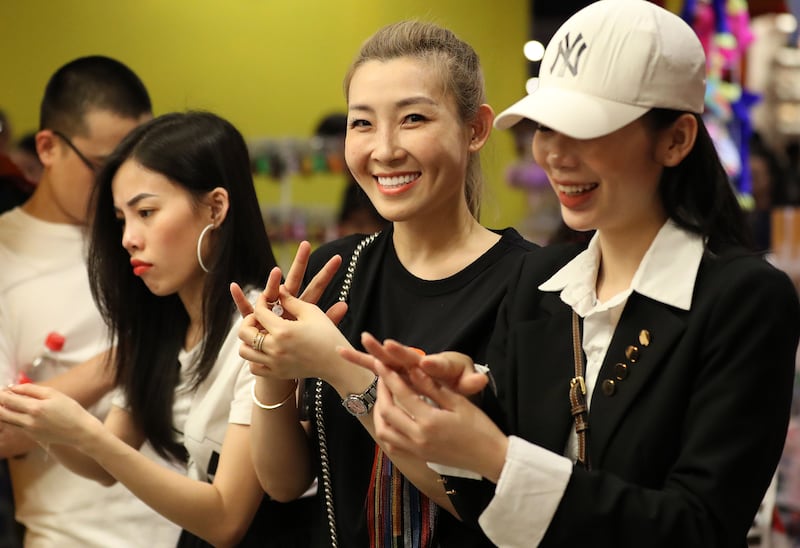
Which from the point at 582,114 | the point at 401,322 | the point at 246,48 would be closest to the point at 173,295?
the point at 401,322

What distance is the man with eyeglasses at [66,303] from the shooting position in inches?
103

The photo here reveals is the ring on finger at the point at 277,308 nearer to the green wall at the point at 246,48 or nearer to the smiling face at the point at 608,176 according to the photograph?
the smiling face at the point at 608,176

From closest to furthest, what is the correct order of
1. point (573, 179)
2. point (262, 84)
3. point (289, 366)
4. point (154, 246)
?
point (573, 179) → point (289, 366) → point (154, 246) → point (262, 84)

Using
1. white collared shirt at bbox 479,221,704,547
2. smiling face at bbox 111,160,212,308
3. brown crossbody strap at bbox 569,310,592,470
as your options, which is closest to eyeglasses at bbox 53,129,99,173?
smiling face at bbox 111,160,212,308

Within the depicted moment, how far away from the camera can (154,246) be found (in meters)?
2.28

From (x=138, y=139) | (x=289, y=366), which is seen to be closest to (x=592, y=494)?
(x=289, y=366)

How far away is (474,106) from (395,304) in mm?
384

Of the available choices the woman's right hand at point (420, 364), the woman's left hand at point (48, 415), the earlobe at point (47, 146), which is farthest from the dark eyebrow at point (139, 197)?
the woman's right hand at point (420, 364)

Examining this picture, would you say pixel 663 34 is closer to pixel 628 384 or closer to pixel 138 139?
pixel 628 384

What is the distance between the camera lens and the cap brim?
4.56 feet

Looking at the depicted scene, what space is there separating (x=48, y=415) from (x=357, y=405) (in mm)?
714

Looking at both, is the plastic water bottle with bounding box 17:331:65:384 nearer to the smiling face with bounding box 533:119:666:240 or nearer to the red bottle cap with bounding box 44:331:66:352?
the red bottle cap with bounding box 44:331:66:352

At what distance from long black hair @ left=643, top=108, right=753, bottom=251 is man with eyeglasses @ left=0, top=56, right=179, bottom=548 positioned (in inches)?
61.3

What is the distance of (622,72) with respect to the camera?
55.2 inches
